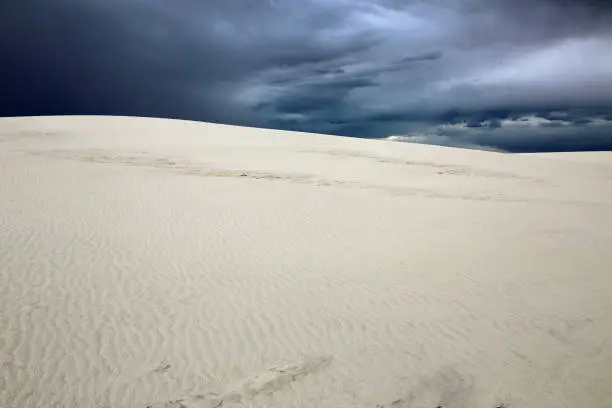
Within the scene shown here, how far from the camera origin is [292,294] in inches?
341

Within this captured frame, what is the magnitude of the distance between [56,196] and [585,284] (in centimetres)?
1577

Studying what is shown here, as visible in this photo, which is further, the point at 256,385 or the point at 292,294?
the point at 292,294

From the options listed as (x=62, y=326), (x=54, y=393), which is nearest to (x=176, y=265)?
(x=62, y=326)

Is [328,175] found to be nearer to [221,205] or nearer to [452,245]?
[221,205]

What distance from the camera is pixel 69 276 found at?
8.76 m

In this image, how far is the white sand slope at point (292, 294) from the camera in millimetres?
5895

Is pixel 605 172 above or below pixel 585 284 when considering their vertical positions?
above

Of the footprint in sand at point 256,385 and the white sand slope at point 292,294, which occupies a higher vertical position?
the white sand slope at point 292,294

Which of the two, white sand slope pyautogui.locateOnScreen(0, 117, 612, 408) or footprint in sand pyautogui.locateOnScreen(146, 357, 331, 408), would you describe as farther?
white sand slope pyautogui.locateOnScreen(0, 117, 612, 408)

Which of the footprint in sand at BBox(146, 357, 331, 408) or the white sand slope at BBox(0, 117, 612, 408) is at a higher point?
the white sand slope at BBox(0, 117, 612, 408)

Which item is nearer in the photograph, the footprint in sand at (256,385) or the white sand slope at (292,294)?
the footprint in sand at (256,385)

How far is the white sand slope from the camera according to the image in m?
5.89

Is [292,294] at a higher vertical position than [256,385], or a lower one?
higher

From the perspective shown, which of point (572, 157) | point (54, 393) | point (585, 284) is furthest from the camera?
point (572, 157)
